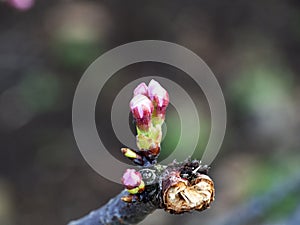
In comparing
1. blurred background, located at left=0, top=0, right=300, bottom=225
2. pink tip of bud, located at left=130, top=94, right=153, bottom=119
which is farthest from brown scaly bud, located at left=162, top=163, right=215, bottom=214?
blurred background, located at left=0, top=0, right=300, bottom=225

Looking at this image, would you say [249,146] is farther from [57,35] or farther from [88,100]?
[57,35]

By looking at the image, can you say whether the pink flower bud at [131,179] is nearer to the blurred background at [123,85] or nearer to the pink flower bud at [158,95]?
the pink flower bud at [158,95]

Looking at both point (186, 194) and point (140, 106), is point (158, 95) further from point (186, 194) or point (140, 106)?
point (186, 194)

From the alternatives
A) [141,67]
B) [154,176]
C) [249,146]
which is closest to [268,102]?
[249,146]

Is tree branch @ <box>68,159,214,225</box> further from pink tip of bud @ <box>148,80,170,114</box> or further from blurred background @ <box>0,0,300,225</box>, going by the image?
blurred background @ <box>0,0,300,225</box>

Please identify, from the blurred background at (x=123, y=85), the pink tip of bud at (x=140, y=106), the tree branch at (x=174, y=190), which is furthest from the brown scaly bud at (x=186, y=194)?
the blurred background at (x=123, y=85)

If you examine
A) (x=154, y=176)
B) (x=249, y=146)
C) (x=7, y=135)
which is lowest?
(x=154, y=176)
